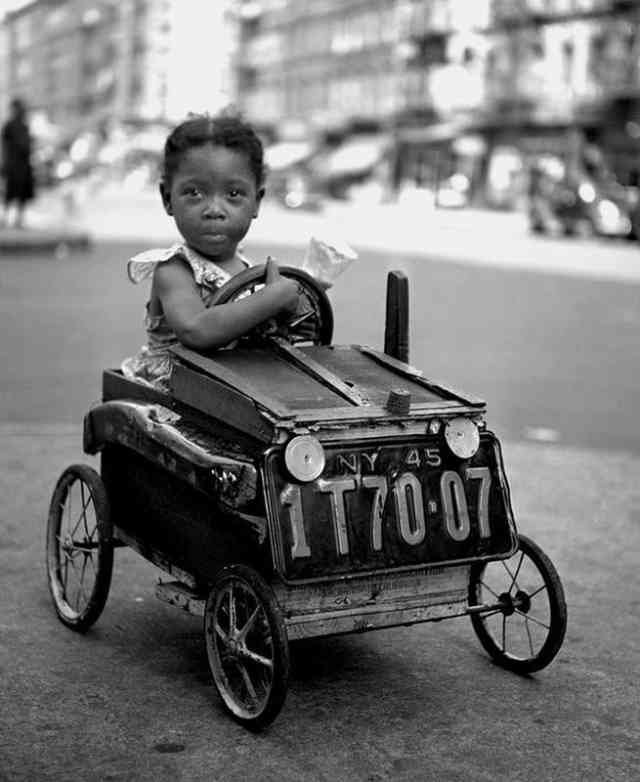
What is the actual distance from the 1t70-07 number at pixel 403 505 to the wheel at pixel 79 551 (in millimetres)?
843

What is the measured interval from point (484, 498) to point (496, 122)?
50.7 metres

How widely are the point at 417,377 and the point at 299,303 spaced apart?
401mm

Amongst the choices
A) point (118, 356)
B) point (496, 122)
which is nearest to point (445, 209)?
point (496, 122)

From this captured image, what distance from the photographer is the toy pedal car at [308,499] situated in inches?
120

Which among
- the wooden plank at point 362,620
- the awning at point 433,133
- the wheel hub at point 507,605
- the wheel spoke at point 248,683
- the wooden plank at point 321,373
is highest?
the awning at point 433,133

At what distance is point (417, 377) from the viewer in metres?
3.49

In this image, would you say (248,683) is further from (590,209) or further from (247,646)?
(590,209)

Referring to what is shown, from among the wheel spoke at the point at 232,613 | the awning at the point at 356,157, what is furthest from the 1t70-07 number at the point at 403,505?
the awning at the point at 356,157

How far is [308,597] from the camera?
318 cm

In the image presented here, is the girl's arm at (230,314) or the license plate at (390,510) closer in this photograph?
the license plate at (390,510)

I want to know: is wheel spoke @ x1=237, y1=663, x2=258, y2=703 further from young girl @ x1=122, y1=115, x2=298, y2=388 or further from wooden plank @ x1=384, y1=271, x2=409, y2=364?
wooden plank @ x1=384, y1=271, x2=409, y2=364

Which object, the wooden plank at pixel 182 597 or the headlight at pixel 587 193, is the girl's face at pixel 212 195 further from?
the headlight at pixel 587 193

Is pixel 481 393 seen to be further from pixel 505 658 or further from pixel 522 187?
pixel 522 187

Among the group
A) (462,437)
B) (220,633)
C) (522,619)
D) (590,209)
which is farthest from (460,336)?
(590,209)
